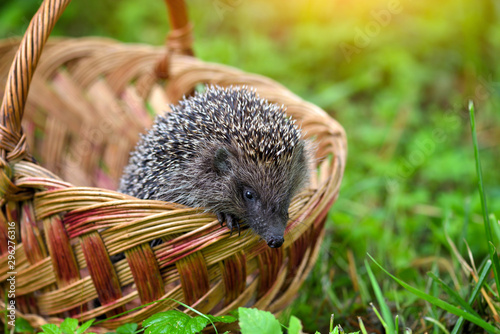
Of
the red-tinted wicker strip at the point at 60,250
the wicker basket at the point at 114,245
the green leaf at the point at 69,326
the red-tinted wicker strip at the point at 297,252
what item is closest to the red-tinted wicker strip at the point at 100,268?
the wicker basket at the point at 114,245

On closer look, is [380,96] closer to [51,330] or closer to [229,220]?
[229,220]

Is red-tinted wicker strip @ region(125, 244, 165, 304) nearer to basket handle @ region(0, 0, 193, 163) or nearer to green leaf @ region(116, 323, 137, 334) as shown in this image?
green leaf @ region(116, 323, 137, 334)

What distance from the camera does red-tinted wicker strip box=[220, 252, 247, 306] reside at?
97.3 inches

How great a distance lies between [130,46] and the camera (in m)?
4.38

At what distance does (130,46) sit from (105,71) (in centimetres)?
34

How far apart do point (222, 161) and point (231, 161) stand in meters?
0.07

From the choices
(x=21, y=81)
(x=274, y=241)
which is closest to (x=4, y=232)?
(x=21, y=81)

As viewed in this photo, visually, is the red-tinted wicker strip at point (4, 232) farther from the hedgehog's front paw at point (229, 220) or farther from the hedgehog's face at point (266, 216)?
the hedgehog's face at point (266, 216)

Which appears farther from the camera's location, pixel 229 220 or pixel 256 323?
pixel 229 220

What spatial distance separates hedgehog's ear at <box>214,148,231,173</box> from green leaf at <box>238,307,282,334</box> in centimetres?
103

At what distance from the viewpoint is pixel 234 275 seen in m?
2.51

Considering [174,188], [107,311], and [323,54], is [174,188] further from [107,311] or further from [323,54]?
[323,54]

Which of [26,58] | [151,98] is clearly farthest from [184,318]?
[151,98]

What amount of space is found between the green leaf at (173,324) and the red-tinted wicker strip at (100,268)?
424mm
